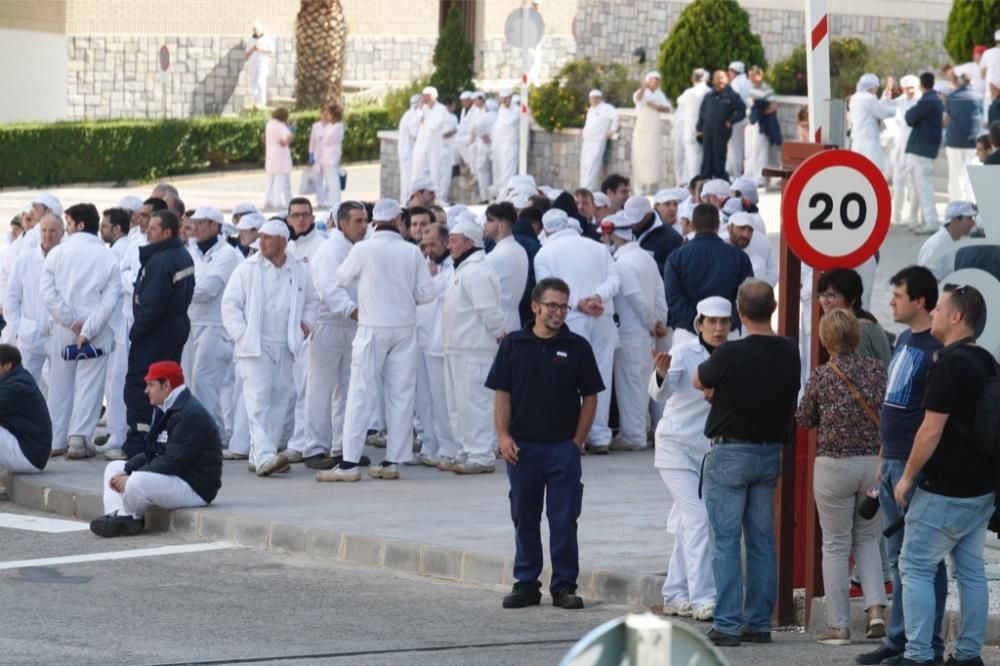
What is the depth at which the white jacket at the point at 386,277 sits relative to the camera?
14.1m

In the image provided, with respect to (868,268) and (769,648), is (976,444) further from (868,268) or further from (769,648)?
(868,268)

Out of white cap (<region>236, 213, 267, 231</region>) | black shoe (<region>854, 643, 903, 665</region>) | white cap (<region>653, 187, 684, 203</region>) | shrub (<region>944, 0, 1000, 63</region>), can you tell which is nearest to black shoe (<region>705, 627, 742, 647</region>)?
black shoe (<region>854, 643, 903, 665</region>)

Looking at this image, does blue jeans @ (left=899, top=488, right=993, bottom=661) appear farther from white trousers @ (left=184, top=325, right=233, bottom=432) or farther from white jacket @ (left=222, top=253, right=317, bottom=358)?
white trousers @ (left=184, top=325, right=233, bottom=432)

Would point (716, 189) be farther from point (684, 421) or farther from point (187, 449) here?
point (684, 421)

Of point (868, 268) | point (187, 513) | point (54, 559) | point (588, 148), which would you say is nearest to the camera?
point (54, 559)

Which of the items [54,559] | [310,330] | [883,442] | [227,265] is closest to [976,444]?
[883,442]

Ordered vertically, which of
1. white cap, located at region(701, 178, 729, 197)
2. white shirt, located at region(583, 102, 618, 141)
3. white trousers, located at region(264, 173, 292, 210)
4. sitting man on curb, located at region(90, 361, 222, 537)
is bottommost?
sitting man on curb, located at region(90, 361, 222, 537)

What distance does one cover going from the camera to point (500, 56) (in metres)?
53.8

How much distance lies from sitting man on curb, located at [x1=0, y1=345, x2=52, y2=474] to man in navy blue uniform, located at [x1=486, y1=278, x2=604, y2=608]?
492 centimetres

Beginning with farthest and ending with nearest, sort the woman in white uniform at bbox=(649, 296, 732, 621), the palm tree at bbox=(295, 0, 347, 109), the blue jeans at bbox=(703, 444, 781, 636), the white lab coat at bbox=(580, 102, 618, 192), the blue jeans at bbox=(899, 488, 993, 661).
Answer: the palm tree at bbox=(295, 0, 347, 109) < the white lab coat at bbox=(580, 102, 618, 192) < the woman in white uniform at bbox=(649, 296, 732, 621) < the blue jeans at bbox=(703, 444, 781, 636) < the blue jeans at bbox=(899, 488, 993, 661)

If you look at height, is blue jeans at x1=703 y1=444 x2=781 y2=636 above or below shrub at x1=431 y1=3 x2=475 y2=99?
below

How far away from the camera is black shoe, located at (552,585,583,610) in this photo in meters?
10.2

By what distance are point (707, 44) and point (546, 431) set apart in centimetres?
2404

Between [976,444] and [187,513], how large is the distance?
5907 millimetres
